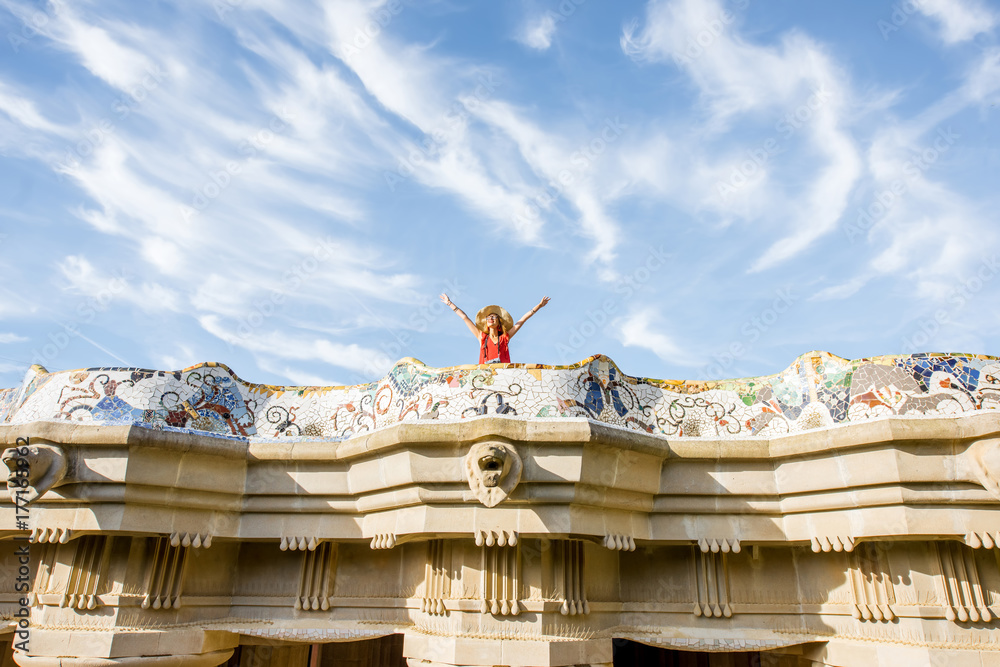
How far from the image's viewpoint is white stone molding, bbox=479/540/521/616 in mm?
6957

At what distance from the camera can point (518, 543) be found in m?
7.25

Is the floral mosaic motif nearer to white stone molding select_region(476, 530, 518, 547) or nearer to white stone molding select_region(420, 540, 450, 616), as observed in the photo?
white stone molding select_region(476, 530, 518, 547)

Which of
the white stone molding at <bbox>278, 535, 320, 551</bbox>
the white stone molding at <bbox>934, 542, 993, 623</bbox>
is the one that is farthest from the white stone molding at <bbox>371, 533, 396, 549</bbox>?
the white stone molding at <bbox>934, 542, 993, 623</bbox>

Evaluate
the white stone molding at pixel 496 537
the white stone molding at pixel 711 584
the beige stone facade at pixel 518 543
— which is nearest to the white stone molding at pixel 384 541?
the beige stone facade at pixel 518 543

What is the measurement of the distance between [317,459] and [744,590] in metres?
5.48

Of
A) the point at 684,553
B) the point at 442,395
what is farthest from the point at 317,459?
the point at 684,553

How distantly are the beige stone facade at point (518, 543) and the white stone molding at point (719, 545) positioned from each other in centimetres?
2

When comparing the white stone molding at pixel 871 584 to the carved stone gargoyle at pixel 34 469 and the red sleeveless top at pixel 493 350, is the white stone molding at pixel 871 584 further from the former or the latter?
Answer: the carved stone gargoyle at pixel 34 469

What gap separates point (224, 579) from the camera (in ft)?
27.4

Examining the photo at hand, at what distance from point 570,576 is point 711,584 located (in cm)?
185

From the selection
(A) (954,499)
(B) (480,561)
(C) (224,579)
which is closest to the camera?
(A) (954,499)

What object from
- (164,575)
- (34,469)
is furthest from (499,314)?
(34,469)

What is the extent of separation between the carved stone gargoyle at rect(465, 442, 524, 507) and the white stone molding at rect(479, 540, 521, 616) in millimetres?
691

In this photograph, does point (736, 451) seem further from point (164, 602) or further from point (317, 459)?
point (164, 602)
